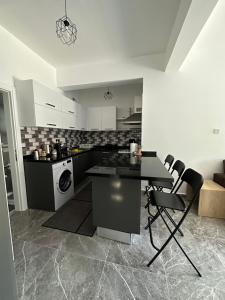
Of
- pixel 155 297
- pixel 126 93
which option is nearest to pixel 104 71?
pixel 126 93

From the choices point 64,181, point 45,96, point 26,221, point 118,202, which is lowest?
point 26,221

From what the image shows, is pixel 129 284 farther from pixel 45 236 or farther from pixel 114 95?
pixel 114 95

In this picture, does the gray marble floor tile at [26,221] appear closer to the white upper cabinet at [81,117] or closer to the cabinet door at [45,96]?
the cabinet door at [45,96]

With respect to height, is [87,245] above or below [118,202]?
below

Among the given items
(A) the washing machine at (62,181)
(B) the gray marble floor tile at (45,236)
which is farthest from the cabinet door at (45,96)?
(B) the gray marble floor tile at (45,236)

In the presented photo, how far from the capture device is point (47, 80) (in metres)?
2.94

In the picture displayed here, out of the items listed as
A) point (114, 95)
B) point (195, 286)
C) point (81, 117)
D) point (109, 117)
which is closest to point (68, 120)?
point (81, 117)

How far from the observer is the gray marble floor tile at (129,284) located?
3.68 feet

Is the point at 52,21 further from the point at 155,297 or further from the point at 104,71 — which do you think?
the point at 155,297

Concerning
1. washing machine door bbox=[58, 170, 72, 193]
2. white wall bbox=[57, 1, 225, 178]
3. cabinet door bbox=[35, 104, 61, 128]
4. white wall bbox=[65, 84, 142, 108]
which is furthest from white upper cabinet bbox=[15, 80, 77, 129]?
white wall bbox=[65, 84, 142, 108]

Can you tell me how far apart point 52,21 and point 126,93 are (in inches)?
97.0

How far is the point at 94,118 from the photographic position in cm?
399

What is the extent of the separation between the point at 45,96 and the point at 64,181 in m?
1.62

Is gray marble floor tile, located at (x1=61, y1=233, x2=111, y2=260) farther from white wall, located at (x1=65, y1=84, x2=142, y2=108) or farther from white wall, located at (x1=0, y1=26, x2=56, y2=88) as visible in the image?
white wall, located at (x1=65, y1=84, x2=142, y2=108)
